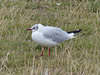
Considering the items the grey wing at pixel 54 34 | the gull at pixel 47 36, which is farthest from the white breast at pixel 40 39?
the grey wing at pixel 54 34

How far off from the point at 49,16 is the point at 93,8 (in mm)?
1336

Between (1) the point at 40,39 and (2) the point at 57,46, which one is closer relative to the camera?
(1) the point at 40,39

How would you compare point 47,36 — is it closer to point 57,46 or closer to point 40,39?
point 40,39

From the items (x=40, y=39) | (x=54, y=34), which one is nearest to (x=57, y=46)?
(x=54, y=34)

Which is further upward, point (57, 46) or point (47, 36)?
point (47, 36)

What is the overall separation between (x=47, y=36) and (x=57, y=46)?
1.75 feet

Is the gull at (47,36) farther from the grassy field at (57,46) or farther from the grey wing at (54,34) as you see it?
the grassy field at (57,46)

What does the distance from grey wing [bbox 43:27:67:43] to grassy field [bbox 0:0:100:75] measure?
170 millimetres

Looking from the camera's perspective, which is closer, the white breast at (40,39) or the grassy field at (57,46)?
the grassy field at (57,46)

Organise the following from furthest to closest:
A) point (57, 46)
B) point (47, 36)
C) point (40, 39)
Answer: point (57, 46)
point (47, 36)
point (40, 39)

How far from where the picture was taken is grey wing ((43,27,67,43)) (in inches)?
237

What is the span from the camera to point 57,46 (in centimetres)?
643

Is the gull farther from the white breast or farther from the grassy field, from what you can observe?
the grassy field

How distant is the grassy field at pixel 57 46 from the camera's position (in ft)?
17.4
